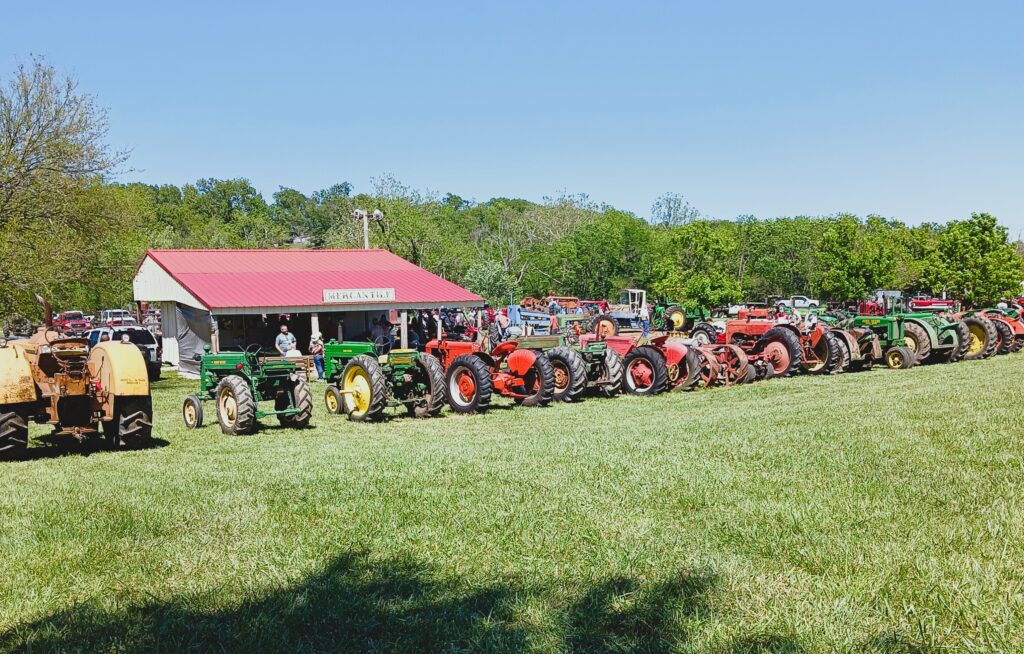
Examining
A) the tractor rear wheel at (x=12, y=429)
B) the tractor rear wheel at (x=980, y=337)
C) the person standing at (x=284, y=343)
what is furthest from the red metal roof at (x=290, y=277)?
the tractor rear wheel at (x=980, y=337)

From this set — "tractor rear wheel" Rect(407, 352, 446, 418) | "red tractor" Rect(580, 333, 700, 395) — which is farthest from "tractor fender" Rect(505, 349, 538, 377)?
"red tractor" Rect(580, 333, 700, 395)

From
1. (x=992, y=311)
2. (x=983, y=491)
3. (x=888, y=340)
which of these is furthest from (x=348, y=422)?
(x=992, y=311)

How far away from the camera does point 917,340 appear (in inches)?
776

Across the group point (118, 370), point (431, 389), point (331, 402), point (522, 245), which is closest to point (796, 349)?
point (431, 389)

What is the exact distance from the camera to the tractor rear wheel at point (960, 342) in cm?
1995

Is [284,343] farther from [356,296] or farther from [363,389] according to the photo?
[363,389]

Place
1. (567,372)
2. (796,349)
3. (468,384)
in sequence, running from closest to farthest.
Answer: (468,384)
(567,372)
(796,349)

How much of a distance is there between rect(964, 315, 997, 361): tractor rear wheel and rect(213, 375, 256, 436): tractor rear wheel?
1673 centimetres

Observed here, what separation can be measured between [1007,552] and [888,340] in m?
16.1

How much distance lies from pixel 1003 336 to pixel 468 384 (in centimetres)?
1521

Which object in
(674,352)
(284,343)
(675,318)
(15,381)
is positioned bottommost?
(674,352)

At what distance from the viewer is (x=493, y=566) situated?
4945 millimetres

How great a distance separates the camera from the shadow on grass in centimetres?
397

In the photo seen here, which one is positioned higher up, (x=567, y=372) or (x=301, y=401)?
(x=567, y=372)
